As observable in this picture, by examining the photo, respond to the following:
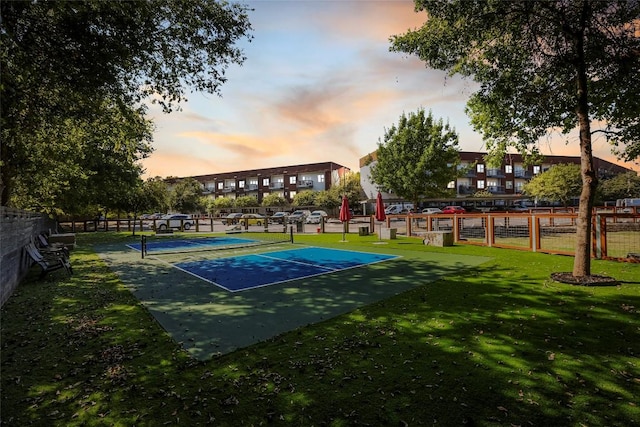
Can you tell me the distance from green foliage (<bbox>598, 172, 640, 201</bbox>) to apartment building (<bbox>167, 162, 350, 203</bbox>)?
47750mm

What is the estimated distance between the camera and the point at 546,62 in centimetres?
1012

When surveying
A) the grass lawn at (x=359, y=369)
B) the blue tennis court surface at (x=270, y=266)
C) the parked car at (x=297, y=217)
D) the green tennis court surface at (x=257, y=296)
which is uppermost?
the parked car at (x=297, y=217)

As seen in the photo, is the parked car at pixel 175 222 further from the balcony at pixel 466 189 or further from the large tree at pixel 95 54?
the balcony at pixel 466 189

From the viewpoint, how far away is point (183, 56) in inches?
405

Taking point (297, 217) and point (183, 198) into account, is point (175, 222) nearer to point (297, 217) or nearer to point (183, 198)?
point (297, 217)

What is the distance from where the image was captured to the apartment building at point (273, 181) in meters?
75.8

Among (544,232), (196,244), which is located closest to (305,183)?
(196,244)

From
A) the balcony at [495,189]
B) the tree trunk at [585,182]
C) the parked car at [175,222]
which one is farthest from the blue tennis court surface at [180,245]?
the balcony at [495,189]

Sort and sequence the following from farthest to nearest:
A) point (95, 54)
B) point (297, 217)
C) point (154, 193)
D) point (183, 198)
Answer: point (183, 198)
point (297, 217)
point (154, 193)
point (95, 54)

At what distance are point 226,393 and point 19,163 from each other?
61.2ft

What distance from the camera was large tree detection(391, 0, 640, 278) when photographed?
8.77 meters

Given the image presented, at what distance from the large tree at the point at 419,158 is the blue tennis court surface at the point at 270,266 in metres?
Result: 18.1

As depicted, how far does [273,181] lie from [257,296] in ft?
250

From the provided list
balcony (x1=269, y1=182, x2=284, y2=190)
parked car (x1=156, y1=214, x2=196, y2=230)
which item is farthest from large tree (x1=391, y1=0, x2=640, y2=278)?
balcony (x1=269, y1=182, x2=284, y2=190)
